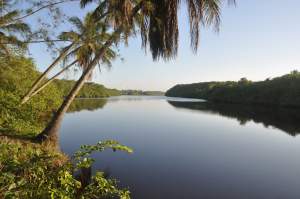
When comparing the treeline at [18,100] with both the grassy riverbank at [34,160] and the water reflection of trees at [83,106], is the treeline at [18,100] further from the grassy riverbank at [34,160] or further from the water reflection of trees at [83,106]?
the water reflection of trees at [83,106]

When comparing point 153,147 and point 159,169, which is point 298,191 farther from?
point 153,147

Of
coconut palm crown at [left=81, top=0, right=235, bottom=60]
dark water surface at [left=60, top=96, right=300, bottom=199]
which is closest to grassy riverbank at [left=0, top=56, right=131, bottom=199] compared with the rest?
dark water surface at [left=60, top=96, right=300, bottom=199]

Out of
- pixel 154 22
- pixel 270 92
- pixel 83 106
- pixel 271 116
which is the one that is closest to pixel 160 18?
pixel 154 22

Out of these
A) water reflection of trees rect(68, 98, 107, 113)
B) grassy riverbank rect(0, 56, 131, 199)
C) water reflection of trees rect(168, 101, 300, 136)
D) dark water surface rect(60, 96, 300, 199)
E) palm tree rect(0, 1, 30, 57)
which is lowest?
water reflection of trees rect(168, 101, 300, 136)

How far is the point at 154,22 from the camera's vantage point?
9.46 metres

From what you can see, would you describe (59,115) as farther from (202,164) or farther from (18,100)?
(202,164)

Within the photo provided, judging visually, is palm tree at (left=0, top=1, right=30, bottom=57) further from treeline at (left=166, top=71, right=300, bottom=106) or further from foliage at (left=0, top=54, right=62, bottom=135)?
treeline at (left=166, top=71, right=300, bottom=106)

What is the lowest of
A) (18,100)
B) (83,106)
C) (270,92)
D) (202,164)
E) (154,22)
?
(202,164)

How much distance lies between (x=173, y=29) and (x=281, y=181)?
A: 6.91 metres

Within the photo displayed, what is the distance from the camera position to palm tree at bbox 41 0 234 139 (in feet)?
28.4

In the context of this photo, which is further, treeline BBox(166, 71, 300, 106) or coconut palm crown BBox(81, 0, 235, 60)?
treeline BBox(166, 71, 300, 106)

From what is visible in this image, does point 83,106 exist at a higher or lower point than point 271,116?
higher

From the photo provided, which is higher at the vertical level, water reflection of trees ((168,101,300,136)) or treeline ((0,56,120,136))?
treeline ((0,56,120,136))

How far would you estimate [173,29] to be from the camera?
9094mm
